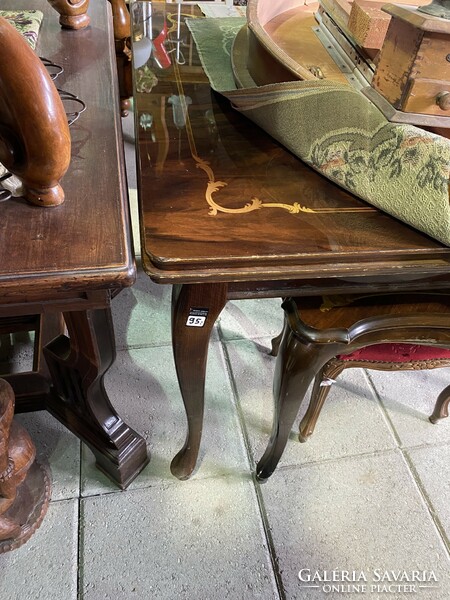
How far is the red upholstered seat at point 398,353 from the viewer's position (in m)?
0.94

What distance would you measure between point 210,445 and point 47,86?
0.96 m

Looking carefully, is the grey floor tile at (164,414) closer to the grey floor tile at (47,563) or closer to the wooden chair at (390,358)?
the grey floor tile at (47,563)

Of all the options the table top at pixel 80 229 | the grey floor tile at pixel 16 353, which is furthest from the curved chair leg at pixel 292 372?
the grey floor tile at pixel 16 353

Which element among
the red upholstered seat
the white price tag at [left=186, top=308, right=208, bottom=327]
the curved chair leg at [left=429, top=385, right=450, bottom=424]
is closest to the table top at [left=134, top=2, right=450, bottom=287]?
the white price tag at [left=186, top=308, right=208, bottom=327]

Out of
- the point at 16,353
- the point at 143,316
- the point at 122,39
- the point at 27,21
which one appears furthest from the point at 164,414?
the point at 122,39

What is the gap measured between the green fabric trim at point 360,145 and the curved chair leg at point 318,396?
0.40 m

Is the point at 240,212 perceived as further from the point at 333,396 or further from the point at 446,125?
the point at 333,396

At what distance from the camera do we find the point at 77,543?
105 cm

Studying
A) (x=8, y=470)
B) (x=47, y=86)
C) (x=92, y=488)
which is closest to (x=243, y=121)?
(x=47, y=86)

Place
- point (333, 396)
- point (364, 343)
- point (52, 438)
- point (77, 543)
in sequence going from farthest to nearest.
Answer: point (333, 396) < point (52, 438) < point (77, 543) < point (364, 343)

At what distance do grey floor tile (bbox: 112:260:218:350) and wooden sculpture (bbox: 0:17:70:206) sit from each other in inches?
35.4

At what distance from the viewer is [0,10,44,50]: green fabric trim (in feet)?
3.23

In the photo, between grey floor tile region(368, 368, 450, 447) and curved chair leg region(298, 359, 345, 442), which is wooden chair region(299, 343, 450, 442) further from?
grey floor tile region(368, 368, 450, 447)

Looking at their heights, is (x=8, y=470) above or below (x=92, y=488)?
above
